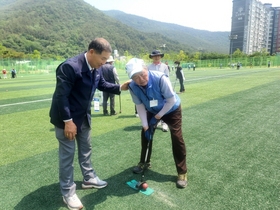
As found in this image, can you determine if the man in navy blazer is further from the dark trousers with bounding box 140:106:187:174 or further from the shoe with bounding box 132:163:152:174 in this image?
the dark trousers with bounding box 140:106:187:174

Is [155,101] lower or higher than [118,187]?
higher

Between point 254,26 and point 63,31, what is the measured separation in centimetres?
11284

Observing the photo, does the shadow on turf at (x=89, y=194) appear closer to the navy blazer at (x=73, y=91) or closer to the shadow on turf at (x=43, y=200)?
the shadow on turf at (x=43, y=200)

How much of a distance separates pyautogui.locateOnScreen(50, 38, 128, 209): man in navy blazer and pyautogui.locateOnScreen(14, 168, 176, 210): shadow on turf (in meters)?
0.18

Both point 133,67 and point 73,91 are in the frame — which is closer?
point 73,91

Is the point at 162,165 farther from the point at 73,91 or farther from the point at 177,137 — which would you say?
the point at 73,91

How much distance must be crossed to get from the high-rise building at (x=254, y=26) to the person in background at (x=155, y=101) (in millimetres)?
122457

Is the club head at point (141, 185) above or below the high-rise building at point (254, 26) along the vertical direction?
below

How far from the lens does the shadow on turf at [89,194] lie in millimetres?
2887

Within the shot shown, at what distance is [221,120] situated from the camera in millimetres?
6613

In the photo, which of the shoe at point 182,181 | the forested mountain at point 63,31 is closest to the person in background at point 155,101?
the shoe at point 182,181

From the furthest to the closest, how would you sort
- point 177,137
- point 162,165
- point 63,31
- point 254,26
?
point 63,31
point 254,26
point 162,165
point 177,137

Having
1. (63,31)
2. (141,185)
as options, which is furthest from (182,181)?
(63,31)

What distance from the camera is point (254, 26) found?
121188 millimetres
